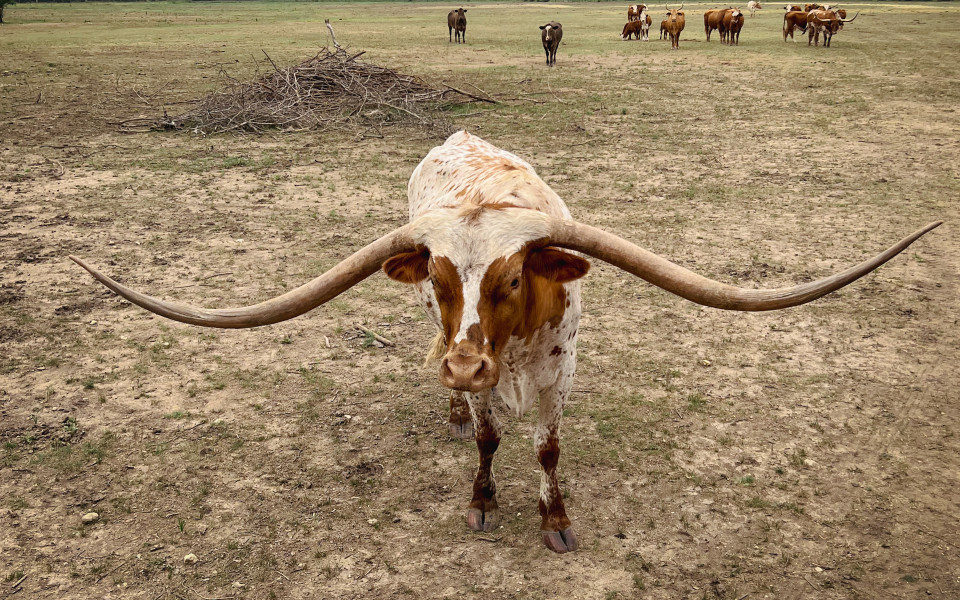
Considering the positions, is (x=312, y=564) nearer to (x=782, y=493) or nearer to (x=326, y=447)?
(x=326, y=447)

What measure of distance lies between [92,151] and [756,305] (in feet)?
36.0

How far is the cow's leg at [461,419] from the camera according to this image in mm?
4461

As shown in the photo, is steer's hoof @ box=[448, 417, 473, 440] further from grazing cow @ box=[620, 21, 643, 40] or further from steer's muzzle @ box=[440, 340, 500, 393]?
grazing cow @ box=[620, 21, 643, 40]

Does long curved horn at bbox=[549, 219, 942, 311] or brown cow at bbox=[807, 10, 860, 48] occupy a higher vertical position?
brown cow at bbox=[807, 10, 860, 48]

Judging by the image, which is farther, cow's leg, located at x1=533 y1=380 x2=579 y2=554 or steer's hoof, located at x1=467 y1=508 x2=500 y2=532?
steer's hoof, located at x1=467 y1=508 x2=500 y2=532

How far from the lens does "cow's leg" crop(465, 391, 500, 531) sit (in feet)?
12.0

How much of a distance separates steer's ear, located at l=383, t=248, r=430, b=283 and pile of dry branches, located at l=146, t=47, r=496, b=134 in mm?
9202

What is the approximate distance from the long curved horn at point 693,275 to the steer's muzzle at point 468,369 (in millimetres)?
603

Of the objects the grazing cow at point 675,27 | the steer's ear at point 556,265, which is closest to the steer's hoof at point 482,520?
the steer's ear at point 556,265

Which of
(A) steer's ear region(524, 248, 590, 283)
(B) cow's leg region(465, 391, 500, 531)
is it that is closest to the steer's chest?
(B) cow's leg region(465, 391, 500, 531)

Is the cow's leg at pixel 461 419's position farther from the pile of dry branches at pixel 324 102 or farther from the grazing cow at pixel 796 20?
the grazing cow at pixel 796 20

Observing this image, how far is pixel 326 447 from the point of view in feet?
14.4

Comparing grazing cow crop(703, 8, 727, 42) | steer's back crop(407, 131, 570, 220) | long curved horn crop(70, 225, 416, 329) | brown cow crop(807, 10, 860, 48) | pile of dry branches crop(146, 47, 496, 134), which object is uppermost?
grazing cow crop(703, 8, 727, 42)

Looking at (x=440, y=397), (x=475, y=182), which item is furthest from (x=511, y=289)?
(x=440, y=397)
